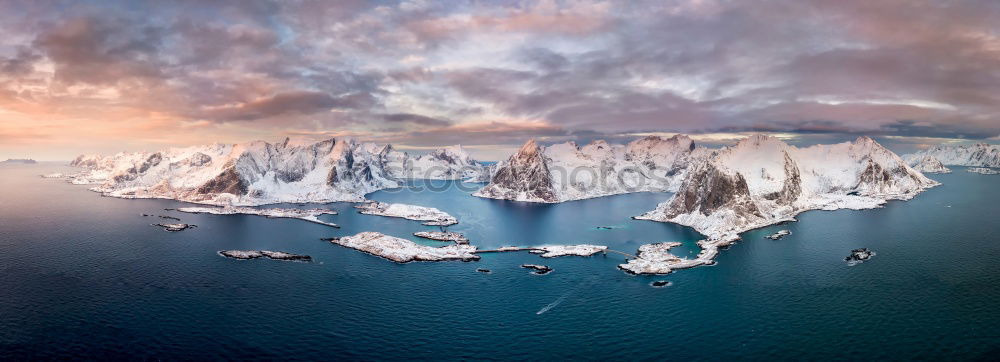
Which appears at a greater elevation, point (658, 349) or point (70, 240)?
point (70, 240)

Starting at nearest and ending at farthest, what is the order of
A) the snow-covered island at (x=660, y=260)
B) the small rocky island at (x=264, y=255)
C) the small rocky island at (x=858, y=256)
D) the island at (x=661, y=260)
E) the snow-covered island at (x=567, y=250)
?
the snow-covered island at (x=660, y=260) → the island at (x=661, y=260) → the small rocky island at (x=858, y=256) → the small rocky island at (x=264, y=255) → the snow-covered island at (x=567, y=250)

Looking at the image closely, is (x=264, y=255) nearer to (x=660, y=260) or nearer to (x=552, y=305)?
(x=552, y=305)

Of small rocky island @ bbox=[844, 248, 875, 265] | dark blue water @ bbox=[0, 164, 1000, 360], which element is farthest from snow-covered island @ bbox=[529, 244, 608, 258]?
small rocky island @ bbox=[844, 248, 875, 265]

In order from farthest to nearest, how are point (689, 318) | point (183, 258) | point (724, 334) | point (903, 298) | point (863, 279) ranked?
point (183, 258)
point (863, 279)
point (903, 298)
point (689, 318)
point (724, 334)

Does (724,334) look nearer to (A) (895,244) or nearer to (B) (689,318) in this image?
Answer: (B) (689,318)

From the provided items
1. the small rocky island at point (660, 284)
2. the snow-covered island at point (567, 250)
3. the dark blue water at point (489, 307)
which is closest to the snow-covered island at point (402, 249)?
the dark blue water at point (489, 307)

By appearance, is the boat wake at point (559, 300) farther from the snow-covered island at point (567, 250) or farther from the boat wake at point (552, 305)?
the snow-covered island at point (567, 250)

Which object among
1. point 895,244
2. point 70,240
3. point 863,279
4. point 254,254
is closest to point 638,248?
point 863,279
